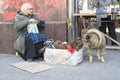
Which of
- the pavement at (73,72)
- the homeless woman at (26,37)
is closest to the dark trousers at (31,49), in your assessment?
the homeless woman at (26,37)

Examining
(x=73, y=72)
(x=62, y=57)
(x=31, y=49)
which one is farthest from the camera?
(x=31, y=49)

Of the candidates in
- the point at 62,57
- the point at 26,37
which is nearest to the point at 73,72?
the point at 62,57

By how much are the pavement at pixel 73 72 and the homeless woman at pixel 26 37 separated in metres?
0.25

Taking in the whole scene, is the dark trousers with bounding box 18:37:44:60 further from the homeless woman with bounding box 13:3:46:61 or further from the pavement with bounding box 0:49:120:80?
the pavement with bounding box 0:49:120:80

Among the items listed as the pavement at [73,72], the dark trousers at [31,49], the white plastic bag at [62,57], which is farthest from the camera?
the dark trousers at [31,49]

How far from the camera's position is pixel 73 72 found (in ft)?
21.0

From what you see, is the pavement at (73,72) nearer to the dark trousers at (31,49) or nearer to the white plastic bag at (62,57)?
the white plastic bag at (62,57)

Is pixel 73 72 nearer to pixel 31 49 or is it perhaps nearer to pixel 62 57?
pixel 62 57

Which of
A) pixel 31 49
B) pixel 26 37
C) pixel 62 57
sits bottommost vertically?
pixel 62 57

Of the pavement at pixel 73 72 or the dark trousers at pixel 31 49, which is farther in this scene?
the dark trousers at pixel 31 49

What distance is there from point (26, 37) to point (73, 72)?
1534 mm

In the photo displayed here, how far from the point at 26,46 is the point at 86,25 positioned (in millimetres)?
2216

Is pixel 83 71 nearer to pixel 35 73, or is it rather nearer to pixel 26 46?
pixel 35 73

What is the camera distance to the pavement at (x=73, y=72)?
604 cm
